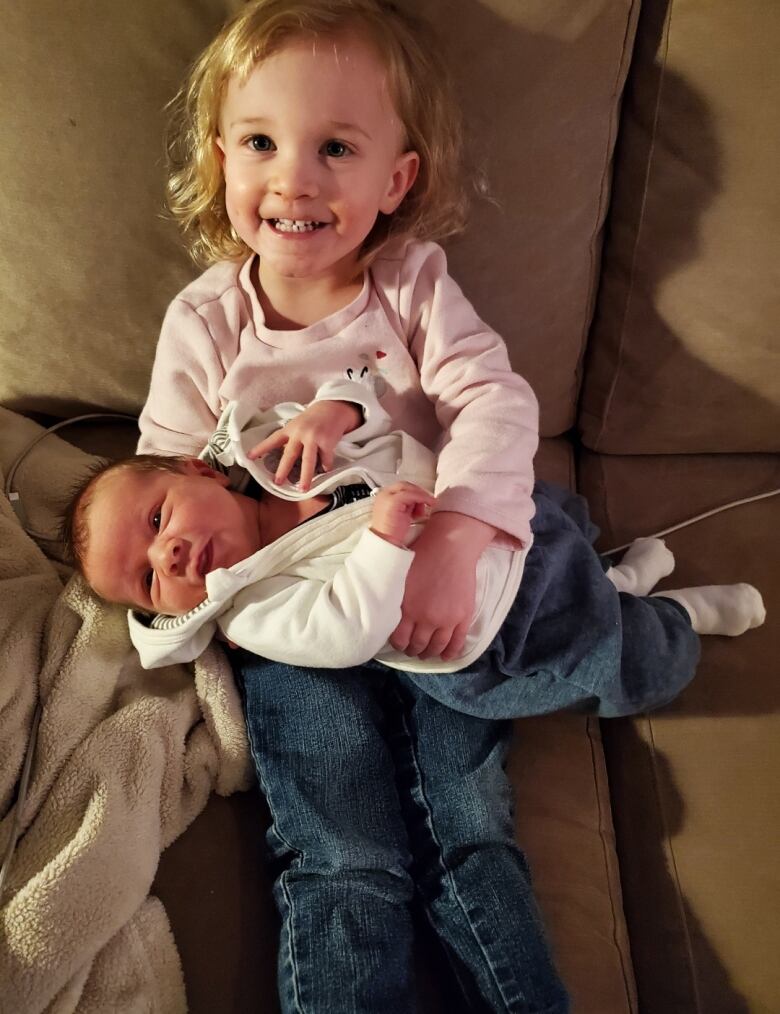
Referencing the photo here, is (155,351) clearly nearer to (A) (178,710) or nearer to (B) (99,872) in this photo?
(A) (178,710)

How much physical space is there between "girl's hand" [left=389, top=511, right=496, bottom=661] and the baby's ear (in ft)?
0.93

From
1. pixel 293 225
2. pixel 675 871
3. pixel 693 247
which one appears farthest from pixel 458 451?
pixel 675 871

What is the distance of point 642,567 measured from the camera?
1093 millimetres

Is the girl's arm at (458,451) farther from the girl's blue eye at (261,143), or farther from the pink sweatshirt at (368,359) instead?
the girl's blue eye at (261,143)

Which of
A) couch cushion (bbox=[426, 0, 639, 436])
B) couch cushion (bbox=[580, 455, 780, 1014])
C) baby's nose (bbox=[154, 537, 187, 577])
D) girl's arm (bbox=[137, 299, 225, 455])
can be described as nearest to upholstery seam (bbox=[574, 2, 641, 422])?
couch cushion (bbox=[426, 0, 639, 436])

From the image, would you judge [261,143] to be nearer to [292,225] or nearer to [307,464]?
[292,225]

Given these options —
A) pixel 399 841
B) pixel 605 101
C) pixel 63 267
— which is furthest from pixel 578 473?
pixel 63 267

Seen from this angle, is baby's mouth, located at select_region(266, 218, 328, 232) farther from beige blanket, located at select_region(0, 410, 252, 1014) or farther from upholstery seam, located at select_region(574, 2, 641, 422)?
beige blanket, located at select_region(0, 410, 252, 1014)

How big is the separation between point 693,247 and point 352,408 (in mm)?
508

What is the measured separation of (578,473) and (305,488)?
57 cm

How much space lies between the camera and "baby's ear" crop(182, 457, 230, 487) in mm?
971

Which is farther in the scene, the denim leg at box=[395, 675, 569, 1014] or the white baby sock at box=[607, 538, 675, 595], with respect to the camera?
the white baby sock at box=[607, 538, 675, 595]

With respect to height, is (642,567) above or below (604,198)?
below

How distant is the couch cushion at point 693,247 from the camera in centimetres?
90
